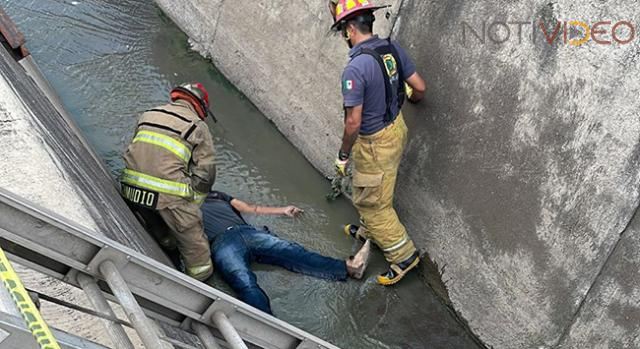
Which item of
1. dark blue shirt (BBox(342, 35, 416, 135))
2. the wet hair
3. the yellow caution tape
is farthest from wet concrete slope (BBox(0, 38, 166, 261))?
the wet hair

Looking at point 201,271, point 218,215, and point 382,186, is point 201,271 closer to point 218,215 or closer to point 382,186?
point 218,215

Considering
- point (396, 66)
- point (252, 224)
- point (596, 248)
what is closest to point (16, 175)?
point (252, 224)

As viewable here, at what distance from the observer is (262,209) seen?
564cm

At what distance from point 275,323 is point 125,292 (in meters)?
0.84

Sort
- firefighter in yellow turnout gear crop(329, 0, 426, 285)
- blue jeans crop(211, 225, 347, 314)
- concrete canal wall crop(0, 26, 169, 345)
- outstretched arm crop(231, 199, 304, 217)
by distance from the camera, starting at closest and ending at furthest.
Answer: concrete canal wall crop(0, 26, 169, 345) → firefighter in yellow turnout gear crop(329, 0, 426, 285) → blue jeans crop(211, 225, 347, 314) → outstretched arm crop(231, 199, 304, 217)

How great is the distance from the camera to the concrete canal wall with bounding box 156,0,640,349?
4.03 metres

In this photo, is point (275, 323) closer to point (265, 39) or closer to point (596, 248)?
point (596, 248)

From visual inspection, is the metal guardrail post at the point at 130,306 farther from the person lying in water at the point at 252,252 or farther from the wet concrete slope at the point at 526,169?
the wet concrete slope at the point at 526,169

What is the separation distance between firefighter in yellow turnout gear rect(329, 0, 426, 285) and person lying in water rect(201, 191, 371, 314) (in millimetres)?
261

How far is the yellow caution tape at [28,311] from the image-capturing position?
1.65 metres

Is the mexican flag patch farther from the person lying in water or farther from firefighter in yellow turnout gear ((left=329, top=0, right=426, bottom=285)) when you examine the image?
the person lying in water

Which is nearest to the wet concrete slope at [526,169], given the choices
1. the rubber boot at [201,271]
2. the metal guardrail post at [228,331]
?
the rubber boot at [201,271]

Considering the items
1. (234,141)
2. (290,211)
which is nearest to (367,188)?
(290,211)

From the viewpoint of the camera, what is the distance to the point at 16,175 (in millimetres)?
4004
